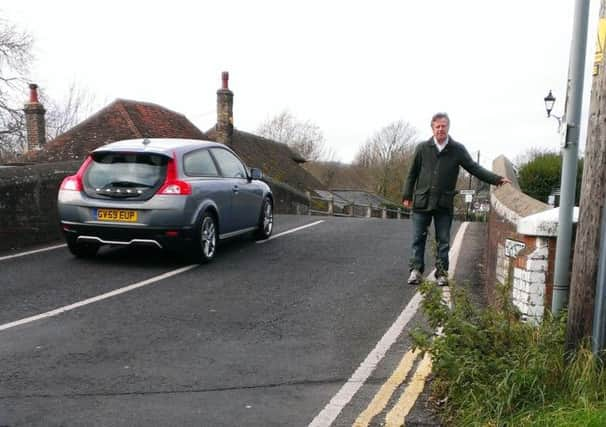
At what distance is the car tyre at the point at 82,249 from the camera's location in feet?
25.7

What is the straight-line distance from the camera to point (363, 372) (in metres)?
4.20

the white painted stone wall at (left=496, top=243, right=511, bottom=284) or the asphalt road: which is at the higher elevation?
the white painted stone wall at (left=496, top=243, right=511, bottom=284)

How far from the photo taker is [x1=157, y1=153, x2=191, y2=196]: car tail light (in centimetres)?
737

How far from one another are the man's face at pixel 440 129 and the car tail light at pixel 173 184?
3.17 metres

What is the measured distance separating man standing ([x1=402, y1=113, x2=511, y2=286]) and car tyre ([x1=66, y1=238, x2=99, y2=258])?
14.1 ft

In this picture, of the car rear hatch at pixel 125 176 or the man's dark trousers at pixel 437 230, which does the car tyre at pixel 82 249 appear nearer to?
the car rear hatch at pixel 125 176

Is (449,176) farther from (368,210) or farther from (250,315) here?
(368,210)

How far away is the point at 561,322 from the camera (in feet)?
12.2

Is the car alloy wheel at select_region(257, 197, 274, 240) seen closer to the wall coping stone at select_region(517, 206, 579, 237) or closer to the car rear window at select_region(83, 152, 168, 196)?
the car rear window at select_region(83, 152, 168, 196)

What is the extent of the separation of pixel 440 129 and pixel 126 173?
3968mm

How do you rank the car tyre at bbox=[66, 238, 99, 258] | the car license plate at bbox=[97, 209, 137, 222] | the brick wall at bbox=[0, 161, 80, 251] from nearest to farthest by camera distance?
the car license plate at bbox=[97, 209, 137, 222], the car tyre at bbox=[66, 238, 99, 258], the brick wall at bbox=[0, 161, 80, 251]

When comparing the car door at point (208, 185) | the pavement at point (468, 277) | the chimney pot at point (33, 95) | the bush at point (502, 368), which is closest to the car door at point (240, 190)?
the car door at point (208, 185)

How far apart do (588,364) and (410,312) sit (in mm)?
2595

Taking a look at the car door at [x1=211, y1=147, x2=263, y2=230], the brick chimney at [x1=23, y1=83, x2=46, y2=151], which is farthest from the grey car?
the brick chimney at [x1=23, y1=83, x2=46, y2=151]
